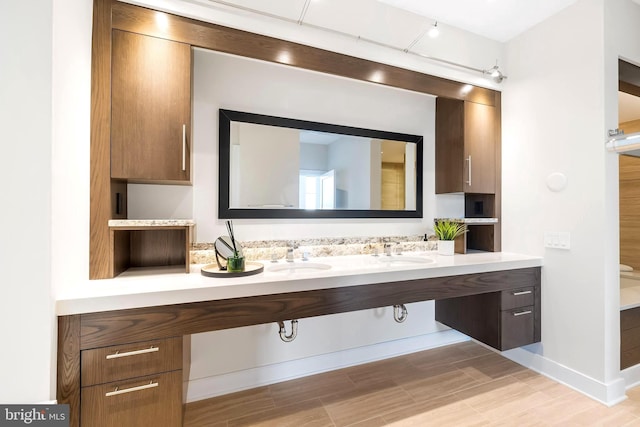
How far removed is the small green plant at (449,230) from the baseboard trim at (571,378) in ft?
3.22

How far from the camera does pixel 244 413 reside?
1.62 m

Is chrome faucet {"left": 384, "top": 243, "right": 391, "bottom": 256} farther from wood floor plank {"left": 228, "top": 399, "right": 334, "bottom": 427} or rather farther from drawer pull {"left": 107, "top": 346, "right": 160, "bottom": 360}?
drawer pull {"left": 107, "top": 346, "right": 160, "bottom": 360}

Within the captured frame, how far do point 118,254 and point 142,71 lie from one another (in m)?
0.95

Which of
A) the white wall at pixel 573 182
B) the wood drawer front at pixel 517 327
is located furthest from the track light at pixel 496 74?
the wood drawer front at pixel 517 327

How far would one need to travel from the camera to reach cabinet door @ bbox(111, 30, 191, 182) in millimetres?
1381

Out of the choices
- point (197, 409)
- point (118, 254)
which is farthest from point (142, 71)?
point (197, 409)

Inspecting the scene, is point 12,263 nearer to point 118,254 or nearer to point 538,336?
point 118,254

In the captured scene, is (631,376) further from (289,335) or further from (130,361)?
(130,361)

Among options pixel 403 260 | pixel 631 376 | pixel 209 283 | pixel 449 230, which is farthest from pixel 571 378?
pixel 209 283

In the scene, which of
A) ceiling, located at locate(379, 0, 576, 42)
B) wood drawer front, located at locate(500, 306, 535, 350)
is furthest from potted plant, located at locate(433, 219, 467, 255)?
ceiling, located at locate(379, 0, 576, 42)

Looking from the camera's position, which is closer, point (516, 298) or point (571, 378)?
point (571, 378)

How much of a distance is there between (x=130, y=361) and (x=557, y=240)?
8.55 feet

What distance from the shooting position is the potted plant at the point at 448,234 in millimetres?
2199

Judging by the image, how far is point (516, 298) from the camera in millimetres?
1966
